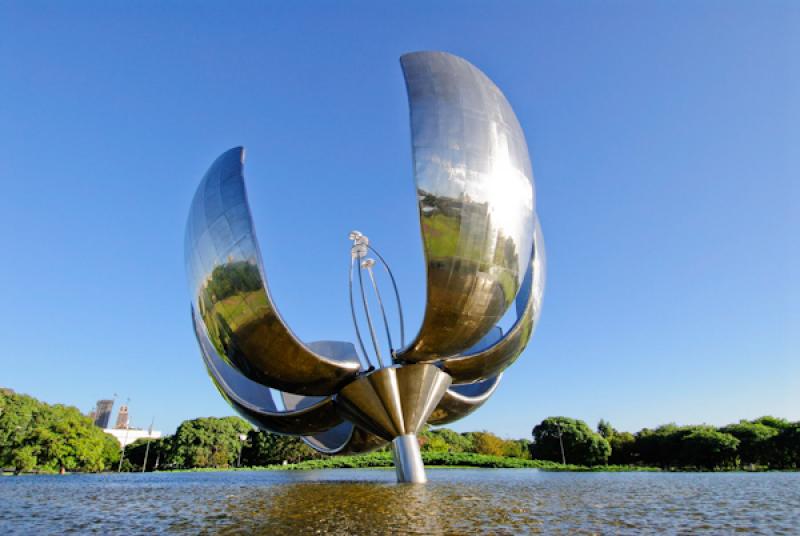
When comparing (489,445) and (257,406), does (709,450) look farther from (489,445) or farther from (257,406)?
(257,406)

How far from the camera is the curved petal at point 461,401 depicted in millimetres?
14500

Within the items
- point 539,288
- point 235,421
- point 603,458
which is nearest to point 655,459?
point 603,458

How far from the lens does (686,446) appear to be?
3934cm

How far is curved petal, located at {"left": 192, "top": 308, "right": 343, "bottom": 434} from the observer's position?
14188mm

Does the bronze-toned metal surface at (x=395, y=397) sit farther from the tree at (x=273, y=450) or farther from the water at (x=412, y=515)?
the tree at (x=273, y=450)

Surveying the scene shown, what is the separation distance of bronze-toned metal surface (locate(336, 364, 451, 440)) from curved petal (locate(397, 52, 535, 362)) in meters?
0.59

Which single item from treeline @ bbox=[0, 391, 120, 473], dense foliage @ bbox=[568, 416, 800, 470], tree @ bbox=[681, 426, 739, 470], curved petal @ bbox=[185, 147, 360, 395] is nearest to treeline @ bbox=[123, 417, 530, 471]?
treeline @ bbox=[0, 391, 120, 473]

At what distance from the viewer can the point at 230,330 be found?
10820 millimetres

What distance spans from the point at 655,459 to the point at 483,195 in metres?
42.8

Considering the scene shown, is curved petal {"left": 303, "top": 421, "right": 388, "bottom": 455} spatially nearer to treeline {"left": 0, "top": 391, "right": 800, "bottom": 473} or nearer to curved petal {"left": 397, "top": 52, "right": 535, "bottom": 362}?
curved petal {"left": 397, "top": 52, "right": 535, "bottom": 362}

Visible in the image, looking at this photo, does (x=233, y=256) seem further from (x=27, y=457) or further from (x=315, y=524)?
(x=27, y=457)

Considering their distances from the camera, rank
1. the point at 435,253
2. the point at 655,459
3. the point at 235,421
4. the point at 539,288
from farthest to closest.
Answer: the point at 235,421 → the point at 655,459 → the point at 539,288 → the point at 435,253

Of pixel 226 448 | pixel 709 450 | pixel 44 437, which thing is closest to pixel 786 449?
pixel 709 450

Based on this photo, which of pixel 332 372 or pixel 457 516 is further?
pixel 332 372
